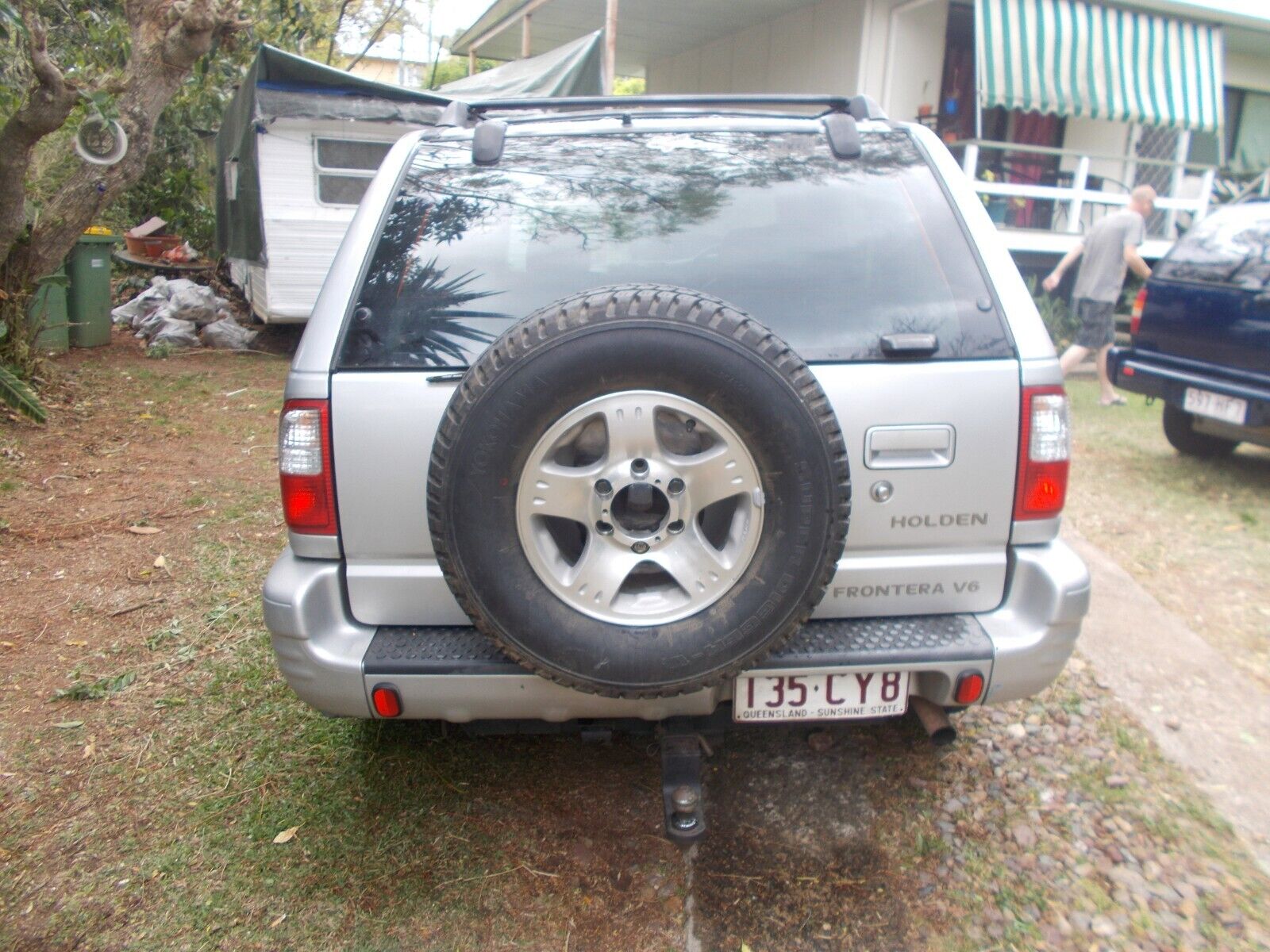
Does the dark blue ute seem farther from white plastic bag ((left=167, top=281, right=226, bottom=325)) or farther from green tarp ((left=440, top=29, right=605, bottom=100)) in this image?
white plastic bag ((left=167, top=281, right=226, bottom=325))

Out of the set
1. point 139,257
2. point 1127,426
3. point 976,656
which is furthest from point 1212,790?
point 139,257

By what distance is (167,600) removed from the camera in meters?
4.08

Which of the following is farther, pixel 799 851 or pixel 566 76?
pixel 566 76

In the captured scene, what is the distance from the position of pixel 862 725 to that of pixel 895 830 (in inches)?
20.6

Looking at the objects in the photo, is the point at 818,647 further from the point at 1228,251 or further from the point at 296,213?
the point at 296,213

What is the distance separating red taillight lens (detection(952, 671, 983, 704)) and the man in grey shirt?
21.2 ft

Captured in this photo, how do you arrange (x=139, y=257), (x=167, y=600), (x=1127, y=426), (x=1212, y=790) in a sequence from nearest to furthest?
(x=1212, y=790) < (x=167, y=600) < (x=1127, y=426) < (x=139, y=257)

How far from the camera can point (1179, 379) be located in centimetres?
575

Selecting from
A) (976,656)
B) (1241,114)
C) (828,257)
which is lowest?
(976,656)

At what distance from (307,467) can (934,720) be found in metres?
1.67

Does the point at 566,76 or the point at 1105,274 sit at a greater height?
the point at 566,76

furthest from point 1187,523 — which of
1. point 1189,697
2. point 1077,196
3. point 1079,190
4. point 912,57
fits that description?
point 912,57

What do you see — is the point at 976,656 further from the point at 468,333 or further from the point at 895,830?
the point at 468,333

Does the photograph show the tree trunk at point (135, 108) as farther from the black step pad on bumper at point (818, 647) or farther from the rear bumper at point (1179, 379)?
the rear bumper at point (1179, 379)
